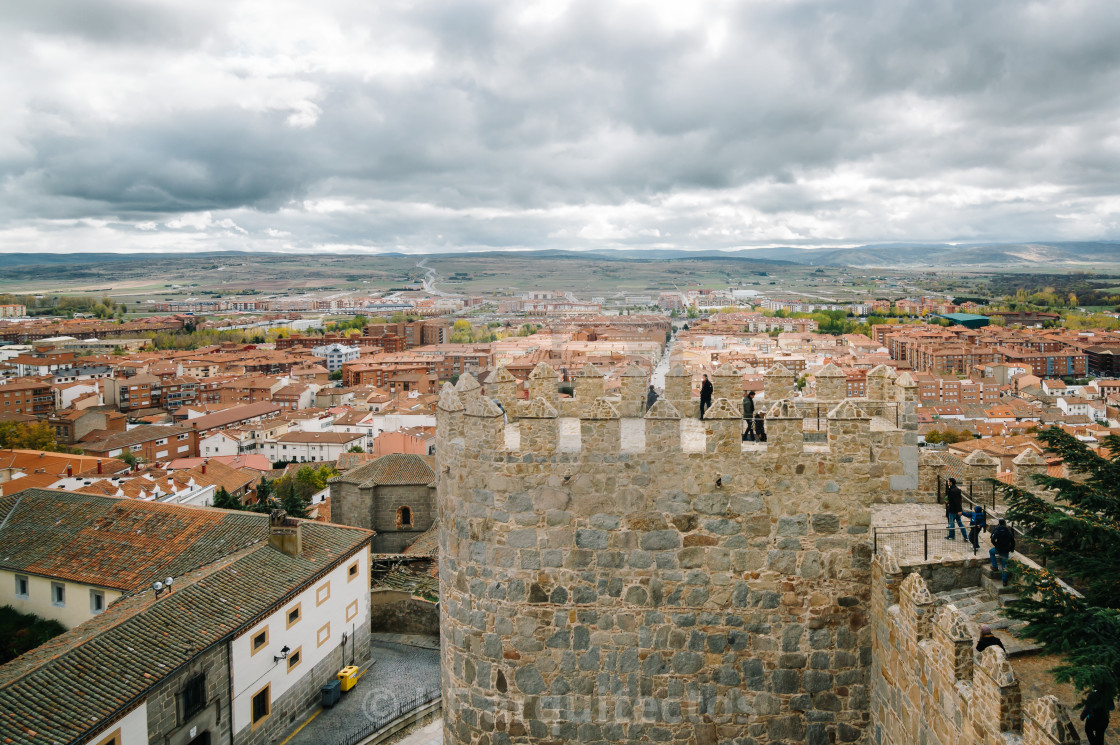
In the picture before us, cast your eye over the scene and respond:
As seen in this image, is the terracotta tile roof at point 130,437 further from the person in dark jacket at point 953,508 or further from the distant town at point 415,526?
the person in dark jacket at point 953,508

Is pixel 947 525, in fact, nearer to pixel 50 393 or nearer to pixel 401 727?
pixel 401 727

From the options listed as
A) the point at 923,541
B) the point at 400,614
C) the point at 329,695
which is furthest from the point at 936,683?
the point at 400,614

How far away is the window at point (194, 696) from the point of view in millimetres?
13570

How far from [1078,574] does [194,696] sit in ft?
49.3

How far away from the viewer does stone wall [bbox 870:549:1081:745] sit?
11.7 feet

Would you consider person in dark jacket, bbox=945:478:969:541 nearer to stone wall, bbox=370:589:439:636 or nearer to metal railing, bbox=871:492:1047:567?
metal railing, bbox=871:492:1047:567

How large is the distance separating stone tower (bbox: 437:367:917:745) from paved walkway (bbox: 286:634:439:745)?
42.9 ft

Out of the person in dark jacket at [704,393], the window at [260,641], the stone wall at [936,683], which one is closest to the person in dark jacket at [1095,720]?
the stone wall at [936,683]

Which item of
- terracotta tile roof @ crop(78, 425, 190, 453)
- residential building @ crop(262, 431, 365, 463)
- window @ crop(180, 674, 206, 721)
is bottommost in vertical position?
residential building @ crop(262, 431, 365, 463)

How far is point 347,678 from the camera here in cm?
1841

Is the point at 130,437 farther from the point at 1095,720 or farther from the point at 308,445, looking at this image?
the point at 1095,720

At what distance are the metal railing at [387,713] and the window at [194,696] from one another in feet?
11.0

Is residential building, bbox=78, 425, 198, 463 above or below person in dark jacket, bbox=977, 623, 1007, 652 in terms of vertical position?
below

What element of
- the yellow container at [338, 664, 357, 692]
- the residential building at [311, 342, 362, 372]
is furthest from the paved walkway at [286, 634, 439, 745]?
the residential building at [311, 342, 362, 372]
